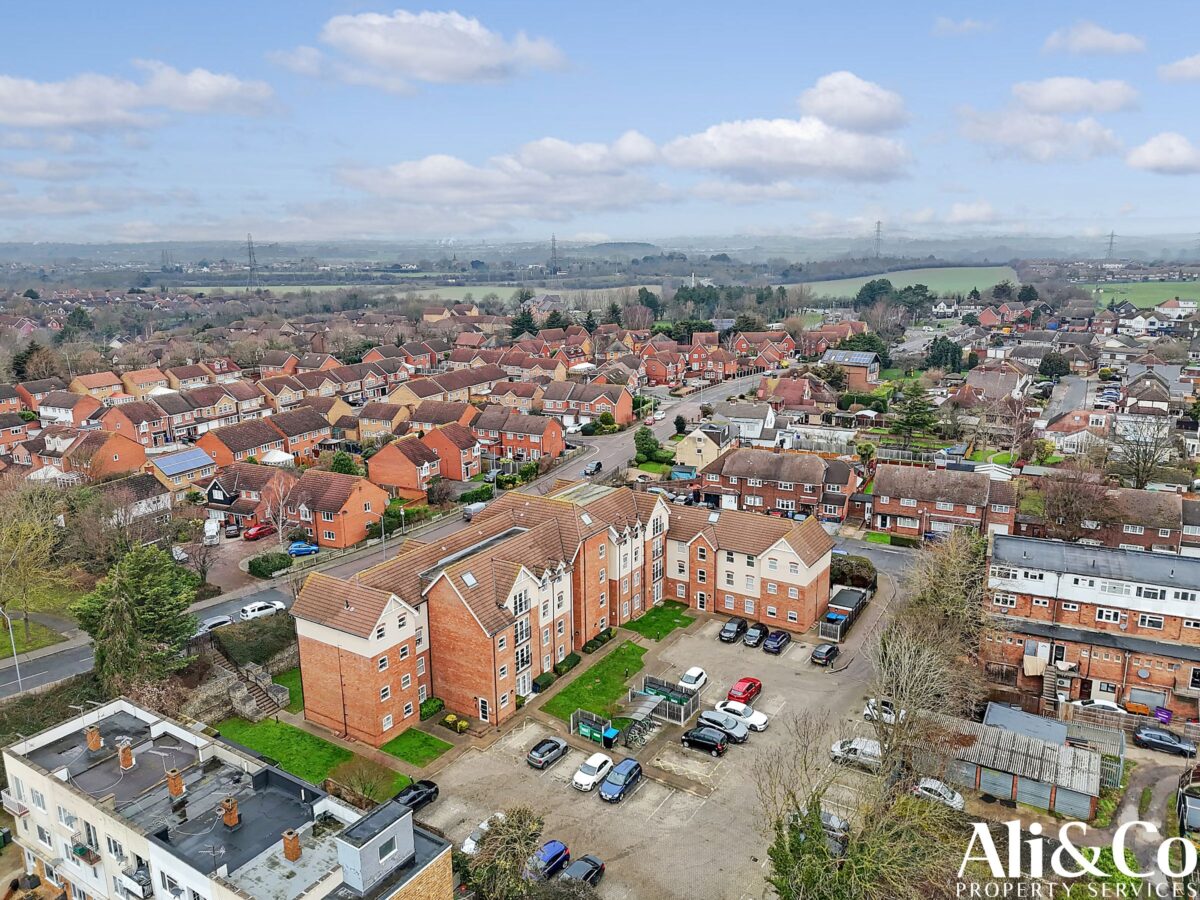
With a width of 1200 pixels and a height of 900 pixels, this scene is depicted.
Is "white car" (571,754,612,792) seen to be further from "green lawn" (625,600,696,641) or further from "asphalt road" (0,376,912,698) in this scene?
"asphalt road" (0,376,912,698)

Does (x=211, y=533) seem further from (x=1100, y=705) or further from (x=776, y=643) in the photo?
(x=1100, y=705)

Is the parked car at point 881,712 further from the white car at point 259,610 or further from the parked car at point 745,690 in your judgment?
the white car at point 259,610

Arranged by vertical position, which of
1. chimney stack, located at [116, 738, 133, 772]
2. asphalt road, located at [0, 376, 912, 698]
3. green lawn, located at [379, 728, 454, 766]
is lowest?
green lawn, located at [379, 728, 454, 766]

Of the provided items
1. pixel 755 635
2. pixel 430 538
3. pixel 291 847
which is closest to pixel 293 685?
pixel 430 538

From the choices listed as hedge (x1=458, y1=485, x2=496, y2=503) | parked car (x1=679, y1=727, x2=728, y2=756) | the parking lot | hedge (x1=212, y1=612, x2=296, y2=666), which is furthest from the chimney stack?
hedge (x1=458, y1=485, x2=496, y2=503)

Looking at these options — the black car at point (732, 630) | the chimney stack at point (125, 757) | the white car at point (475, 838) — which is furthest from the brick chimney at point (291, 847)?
the black car at point (732, 630)
